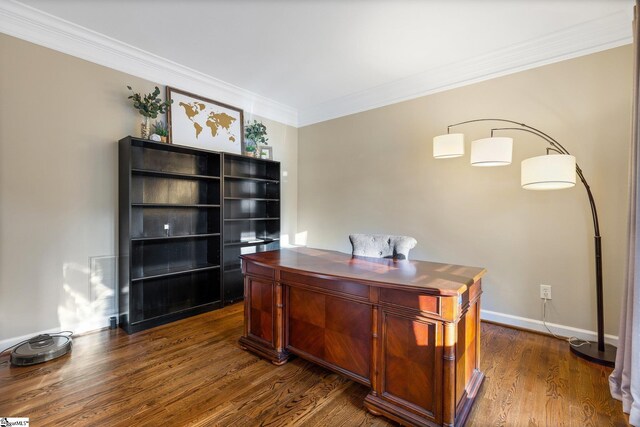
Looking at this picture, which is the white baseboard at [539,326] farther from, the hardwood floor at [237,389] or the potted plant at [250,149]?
the potted plant at [250,149]

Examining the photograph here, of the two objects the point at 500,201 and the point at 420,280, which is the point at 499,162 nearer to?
the point at 500,201

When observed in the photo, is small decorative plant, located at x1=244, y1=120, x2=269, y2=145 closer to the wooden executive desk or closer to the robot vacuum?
the wooden executive desk

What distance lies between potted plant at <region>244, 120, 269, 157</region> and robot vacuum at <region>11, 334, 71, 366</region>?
271 centimetres

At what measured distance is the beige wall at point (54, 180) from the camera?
2.35 metres

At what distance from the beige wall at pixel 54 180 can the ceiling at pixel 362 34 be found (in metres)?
0.53

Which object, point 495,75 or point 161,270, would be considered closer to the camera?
point 495,75

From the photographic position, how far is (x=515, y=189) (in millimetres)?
2834

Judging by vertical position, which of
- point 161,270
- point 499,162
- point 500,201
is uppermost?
point 499,162

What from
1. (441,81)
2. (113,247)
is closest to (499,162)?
(441,81)

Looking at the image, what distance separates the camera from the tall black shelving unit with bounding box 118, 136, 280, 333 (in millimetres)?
2828

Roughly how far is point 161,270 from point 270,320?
65.9 inches

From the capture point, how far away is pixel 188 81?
11.2ft

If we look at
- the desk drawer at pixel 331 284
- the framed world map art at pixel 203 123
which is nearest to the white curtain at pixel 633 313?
the desk drawer at pixel 331 284

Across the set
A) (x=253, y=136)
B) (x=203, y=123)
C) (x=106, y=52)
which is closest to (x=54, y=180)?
(x=106, y=52)
